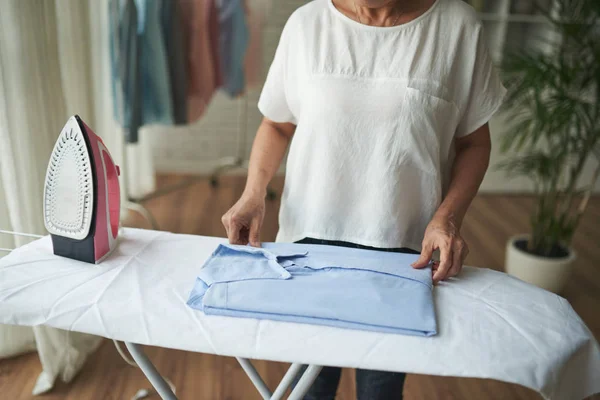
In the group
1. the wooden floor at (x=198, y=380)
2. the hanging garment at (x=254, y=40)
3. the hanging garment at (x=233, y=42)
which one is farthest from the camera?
the hanging garment at (x=254, y=40)

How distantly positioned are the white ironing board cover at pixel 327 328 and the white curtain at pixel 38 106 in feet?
2.22

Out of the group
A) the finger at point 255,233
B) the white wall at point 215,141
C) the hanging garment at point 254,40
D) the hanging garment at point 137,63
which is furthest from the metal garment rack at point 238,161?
the finger at point 255,233

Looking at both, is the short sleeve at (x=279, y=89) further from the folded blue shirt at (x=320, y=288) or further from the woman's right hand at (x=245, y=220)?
the folded blue shirt at (x=320, y=288)

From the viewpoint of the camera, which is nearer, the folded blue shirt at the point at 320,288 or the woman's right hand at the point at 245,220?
the folded blue shirt at the point at 320,288

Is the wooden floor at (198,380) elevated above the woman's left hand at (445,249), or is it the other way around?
the woman's left hand at (445,249)

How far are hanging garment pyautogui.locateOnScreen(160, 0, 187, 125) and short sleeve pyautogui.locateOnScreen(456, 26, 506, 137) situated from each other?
153 centimetres

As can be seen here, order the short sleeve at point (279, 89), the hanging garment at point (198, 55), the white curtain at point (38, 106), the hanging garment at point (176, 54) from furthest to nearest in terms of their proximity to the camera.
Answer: the hanging garment at point (198, 55)
the hanging garment at point (176, 54)
the white curtain at point (38, 106)
the short sleeve at point (279, 89)

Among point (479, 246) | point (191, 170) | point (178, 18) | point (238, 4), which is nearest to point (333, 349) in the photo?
point (178, 18)

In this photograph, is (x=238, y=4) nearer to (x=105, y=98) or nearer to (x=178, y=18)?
(x=178, y=18)

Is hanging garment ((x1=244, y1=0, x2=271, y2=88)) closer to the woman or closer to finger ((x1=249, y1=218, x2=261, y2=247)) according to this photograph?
the woman

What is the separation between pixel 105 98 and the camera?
7.34ft

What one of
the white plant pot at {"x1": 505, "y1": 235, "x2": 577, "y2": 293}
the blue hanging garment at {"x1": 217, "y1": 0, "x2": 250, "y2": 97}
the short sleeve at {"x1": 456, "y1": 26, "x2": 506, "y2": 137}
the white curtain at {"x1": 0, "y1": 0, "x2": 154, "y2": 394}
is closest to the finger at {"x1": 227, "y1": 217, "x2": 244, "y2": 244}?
the short sleeve at {"x1": 456, "y1": 26, "x2": 506, "y2": 137}

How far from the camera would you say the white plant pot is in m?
2.30

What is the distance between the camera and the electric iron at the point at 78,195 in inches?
33.1
